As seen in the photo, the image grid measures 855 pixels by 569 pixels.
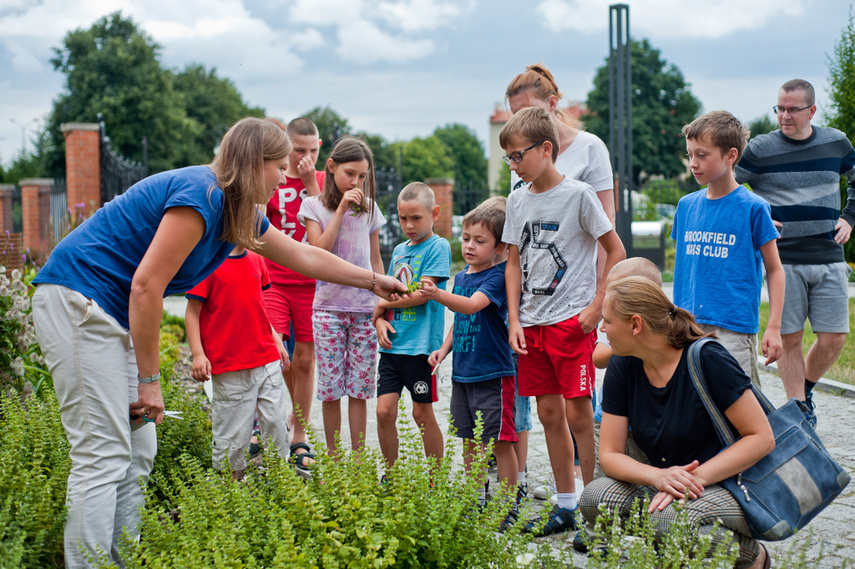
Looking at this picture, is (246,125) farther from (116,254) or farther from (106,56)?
(106,56)

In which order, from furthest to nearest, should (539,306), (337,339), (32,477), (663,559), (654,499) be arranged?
(337,339) → (539,306) → (32,477) → (654,499) → (663,559)

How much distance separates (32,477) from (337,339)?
1.76m

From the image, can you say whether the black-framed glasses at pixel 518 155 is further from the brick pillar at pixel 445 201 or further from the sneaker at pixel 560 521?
the brick pillar at pixel 445 201

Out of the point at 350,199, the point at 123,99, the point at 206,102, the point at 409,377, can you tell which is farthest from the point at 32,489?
the point at 206,102

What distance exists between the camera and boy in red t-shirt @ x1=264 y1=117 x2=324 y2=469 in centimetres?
479

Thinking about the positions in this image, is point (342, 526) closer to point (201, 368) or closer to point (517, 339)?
point (517, 339)

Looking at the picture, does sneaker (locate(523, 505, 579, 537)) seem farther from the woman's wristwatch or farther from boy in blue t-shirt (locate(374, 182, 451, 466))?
the woman's wristwatch

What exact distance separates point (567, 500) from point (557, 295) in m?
1.00

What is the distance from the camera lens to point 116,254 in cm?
282

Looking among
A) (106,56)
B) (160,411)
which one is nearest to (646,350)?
(160,411)

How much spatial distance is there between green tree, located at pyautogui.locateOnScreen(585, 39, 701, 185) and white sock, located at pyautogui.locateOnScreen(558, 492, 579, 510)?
139 ft

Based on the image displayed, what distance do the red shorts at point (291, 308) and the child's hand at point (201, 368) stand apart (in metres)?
0.92

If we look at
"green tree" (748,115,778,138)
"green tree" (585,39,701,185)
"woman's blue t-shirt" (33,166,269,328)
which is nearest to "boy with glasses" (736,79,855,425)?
"woman's blue t-shirt" (33,166,269,328)

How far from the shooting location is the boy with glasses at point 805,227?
512cm
